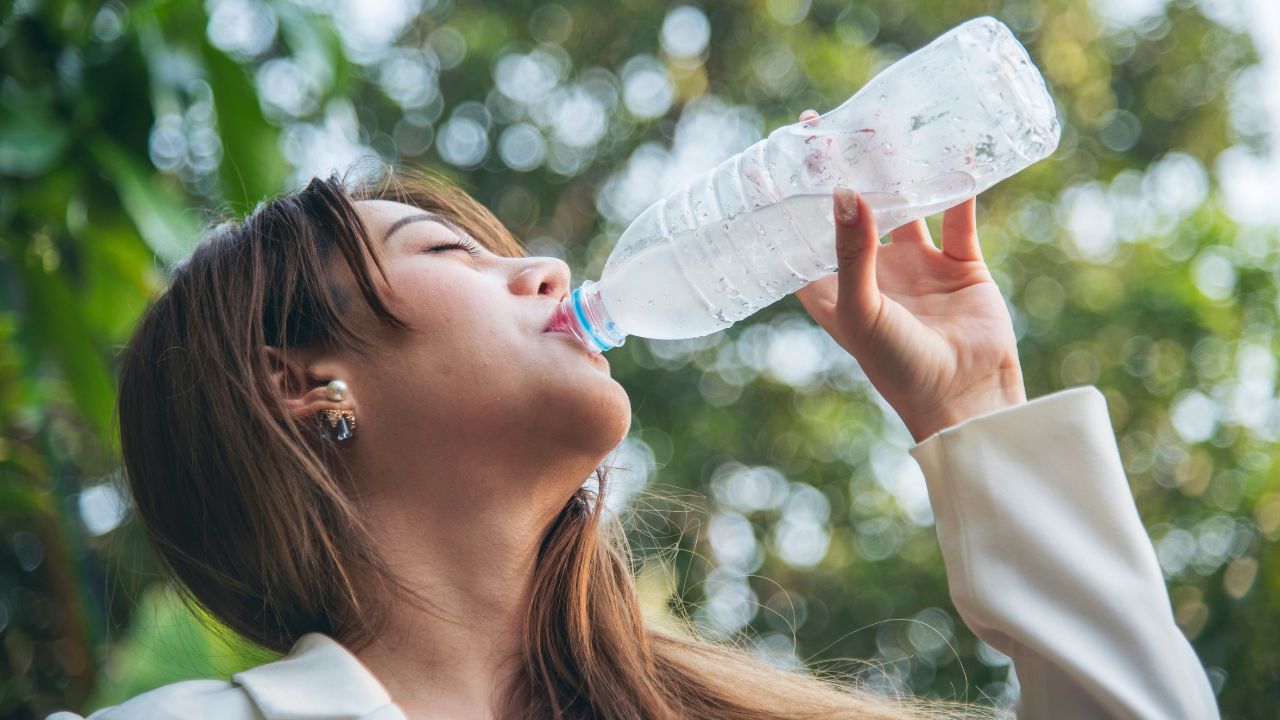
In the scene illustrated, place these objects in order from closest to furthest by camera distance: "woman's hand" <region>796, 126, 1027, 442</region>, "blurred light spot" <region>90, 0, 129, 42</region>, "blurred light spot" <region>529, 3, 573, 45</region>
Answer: "woman's hand" <region>796, 126, 1027, 442</region>
"blurred light spot" <region>90, 0, 129, 42</region>
"blurred light spot" <region>529, 3, 573, 45</region>

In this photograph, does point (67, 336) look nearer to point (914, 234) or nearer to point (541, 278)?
point (541, 278)

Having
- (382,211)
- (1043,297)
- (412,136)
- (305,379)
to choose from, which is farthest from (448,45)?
(305,379)

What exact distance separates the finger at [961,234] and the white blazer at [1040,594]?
0.31m

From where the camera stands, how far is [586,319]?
1.79m

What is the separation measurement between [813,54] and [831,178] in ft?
18.4

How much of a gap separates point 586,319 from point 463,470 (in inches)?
11.3

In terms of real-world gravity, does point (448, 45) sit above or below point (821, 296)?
below

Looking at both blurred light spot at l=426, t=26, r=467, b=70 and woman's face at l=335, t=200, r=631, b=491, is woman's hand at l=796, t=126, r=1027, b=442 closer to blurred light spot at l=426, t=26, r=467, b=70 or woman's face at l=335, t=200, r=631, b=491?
woman's face at l=335, t=200, r=631, b=491

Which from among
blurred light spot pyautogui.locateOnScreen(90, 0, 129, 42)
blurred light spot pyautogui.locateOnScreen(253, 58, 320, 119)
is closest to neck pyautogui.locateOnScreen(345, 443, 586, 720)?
blurred light spot pyautogui.locateOnScreen(90, 0, 129, 42)

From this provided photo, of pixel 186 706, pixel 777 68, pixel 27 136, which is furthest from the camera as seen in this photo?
pixel 777 68

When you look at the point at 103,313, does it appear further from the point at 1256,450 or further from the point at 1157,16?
the point at 1157,16

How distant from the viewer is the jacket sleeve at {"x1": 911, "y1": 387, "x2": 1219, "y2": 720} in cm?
148

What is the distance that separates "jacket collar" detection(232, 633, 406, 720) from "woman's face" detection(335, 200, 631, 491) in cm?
31

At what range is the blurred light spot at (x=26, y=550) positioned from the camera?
455 centimetres
